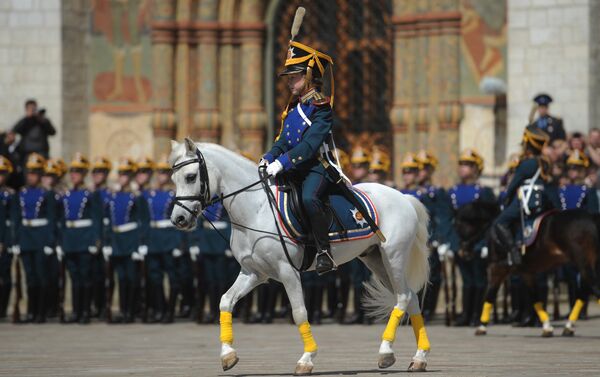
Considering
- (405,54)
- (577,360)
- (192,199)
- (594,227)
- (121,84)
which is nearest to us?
(192,199)

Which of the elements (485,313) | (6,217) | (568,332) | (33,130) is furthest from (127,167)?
(568,332)

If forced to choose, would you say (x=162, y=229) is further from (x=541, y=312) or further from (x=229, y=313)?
(x=229, y=313)

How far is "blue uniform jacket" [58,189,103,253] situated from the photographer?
313cm

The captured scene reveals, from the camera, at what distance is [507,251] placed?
15.9m

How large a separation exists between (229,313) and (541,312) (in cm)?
544

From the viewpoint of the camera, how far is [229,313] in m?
11.3

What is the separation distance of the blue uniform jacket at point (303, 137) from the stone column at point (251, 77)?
1049cm

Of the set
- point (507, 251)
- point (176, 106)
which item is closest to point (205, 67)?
point (176, 106)

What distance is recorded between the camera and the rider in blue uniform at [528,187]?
1562cm

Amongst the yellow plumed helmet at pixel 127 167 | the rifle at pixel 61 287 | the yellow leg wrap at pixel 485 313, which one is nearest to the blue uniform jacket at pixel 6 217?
the rifle at pixel 61 287

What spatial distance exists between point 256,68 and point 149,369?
11130 millimetres

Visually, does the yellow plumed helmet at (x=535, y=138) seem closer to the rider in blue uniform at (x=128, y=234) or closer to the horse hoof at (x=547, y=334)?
the horse hoof at (x=547, y=334)

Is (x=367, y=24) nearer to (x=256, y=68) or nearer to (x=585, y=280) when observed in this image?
(x=256, y=68)

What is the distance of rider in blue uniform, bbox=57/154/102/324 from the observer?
18.6 metres
